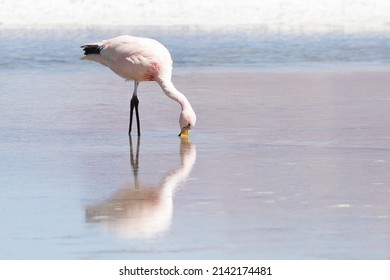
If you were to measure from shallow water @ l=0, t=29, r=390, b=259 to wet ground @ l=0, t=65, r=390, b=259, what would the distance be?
0.01 meters

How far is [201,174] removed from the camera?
891cm

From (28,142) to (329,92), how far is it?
16.1 ft

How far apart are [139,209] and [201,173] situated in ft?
4.74

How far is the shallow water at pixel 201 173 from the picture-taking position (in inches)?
263

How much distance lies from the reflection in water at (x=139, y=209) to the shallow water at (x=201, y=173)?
0.01 metres

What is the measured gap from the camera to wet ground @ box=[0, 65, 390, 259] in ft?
21.9

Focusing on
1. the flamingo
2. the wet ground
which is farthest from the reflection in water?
the flamingo

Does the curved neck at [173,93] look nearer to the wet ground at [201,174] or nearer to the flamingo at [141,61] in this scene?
the flamingo at [141,61]

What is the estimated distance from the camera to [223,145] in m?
10.5

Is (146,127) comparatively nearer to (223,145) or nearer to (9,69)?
(223,145)

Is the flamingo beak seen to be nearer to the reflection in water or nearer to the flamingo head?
the flamingo head

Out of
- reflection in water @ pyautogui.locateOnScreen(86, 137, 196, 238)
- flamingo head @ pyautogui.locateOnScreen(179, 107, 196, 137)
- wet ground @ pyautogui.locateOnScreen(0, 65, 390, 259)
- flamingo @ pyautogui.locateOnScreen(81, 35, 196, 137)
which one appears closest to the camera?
wet ground @ pyautogui.locateOnScreen(0, 65, 390, 259)

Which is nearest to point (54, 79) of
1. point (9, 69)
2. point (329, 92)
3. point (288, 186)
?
point (9, 69)

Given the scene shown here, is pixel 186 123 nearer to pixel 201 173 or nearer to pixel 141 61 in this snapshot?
pixel 141 61
